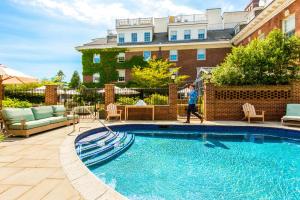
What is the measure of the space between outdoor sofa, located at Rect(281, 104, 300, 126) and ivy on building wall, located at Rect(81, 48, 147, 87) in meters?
20.1

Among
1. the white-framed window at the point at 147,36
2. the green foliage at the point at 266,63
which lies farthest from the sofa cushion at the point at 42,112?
the white-framed window at the point at 147,36

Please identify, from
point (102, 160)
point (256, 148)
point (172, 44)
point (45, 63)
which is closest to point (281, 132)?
point (256, 148)

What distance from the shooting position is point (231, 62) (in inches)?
530

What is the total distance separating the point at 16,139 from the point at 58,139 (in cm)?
132

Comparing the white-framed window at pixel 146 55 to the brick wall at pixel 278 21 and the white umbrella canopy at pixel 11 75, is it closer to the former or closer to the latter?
the brick wall at pixel 278 21

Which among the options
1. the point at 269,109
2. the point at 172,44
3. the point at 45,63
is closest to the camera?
the point at 269,109

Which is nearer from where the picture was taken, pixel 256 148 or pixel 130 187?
pixel 130 187

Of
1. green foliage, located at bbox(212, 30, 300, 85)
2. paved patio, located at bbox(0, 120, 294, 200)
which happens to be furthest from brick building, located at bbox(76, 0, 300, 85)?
paved patio, located at bbox(0, 120, 294, 200)

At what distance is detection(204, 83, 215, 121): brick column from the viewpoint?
13.1 metres


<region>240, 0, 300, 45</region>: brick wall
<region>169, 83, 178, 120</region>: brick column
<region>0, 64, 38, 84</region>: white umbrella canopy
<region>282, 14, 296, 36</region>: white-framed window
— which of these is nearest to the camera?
<region>0, 64, 38, 84</region>: white umbrella canopy

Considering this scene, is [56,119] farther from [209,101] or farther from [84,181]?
[209,101]

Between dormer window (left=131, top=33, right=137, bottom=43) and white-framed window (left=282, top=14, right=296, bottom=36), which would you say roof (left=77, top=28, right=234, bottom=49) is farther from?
white-framed window (left=282, top=14, right=296, bottom=36)

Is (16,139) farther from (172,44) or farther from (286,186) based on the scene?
(172,44)

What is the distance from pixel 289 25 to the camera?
16000 millimetres
